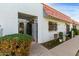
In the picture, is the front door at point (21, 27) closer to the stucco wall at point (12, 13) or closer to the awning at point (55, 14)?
the stucco wall at point (12, 13)

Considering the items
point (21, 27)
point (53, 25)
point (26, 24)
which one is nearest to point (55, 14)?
point (53, 25)

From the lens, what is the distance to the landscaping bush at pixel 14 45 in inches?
314

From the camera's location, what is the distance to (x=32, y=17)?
10.9 m

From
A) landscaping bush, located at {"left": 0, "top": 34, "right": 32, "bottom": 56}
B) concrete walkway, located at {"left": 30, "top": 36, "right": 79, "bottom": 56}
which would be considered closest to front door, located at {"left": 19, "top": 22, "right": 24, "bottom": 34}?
concrete walkway, located at {"left": 30, "top": 36, "right": 79, "bottom": 56}

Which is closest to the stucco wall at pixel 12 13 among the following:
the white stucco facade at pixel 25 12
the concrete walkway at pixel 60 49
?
the white stucco facade at pixel 25 12

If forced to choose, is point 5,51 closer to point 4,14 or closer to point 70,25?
point 4,14

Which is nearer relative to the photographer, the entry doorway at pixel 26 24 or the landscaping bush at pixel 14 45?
the landscaping bush at pixel 14 45

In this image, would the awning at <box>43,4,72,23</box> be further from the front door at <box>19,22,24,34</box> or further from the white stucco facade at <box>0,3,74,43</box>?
the front door at <box>19,22,24,34</box>

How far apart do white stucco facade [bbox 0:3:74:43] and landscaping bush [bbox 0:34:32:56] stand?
1.25 meters

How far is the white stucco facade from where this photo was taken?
9.35 metres

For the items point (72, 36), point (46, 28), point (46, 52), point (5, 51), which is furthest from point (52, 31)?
point (5, 51)

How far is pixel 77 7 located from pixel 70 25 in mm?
1867

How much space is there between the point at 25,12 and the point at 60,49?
2.82m

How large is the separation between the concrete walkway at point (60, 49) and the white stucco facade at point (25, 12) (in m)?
0.78
